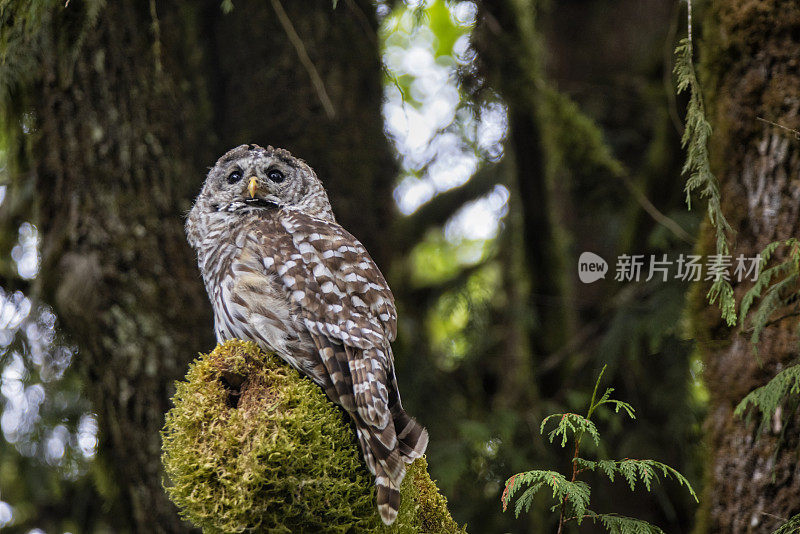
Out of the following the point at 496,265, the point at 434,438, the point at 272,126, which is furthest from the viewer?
the point at 496,265

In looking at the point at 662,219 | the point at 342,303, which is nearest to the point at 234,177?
the point at 342,303

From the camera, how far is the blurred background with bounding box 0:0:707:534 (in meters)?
3.51

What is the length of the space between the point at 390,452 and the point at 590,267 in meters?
3.91

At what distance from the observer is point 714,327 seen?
2.99m

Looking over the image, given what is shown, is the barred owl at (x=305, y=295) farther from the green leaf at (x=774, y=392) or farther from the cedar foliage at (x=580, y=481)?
the green leaf at (x=774, y=392)

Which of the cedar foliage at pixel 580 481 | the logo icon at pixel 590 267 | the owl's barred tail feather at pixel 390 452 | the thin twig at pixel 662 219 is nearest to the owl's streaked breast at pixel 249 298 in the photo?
the owl's barred tail feather at pixel 390 452

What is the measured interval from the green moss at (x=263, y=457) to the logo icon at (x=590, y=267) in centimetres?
359

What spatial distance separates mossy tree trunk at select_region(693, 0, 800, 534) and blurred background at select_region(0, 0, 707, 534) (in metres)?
0.74

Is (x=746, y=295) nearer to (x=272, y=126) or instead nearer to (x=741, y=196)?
(x=741, y=196)

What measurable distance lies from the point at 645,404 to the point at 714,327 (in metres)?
1.99

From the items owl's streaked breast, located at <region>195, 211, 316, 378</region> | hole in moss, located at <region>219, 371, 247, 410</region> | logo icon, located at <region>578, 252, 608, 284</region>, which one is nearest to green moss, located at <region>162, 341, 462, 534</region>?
hole in moss, located at <region>219, 371, 247, 410</region>

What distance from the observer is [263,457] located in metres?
1.92

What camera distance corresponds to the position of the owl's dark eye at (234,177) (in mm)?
2871

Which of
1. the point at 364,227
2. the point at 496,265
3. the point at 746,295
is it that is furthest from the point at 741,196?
the point at 496,265
